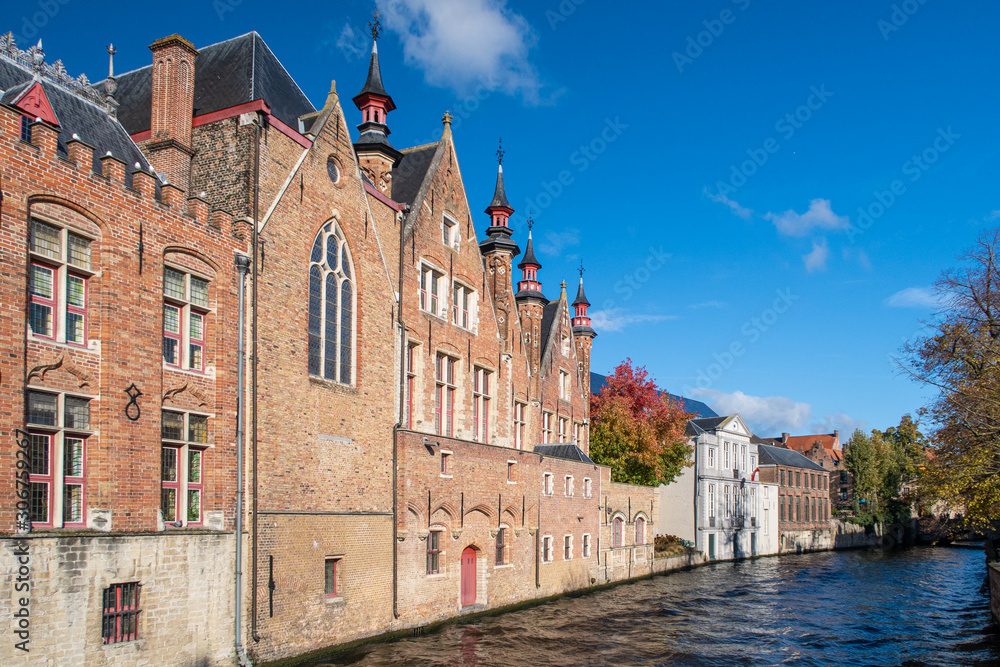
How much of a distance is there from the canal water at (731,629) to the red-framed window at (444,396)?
6405 millimetres

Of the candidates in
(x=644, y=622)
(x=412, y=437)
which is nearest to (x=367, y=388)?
(x=412, y=437)

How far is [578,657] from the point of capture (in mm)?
21922

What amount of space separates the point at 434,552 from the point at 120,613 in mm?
11302

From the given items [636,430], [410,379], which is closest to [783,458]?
[636,430]

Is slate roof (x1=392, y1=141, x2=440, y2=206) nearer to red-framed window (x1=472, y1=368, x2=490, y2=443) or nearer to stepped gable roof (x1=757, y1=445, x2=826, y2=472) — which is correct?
red-framed window (x1=472, y1=368, x2=490, y2=443)

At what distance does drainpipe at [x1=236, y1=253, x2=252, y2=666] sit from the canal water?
2.58m

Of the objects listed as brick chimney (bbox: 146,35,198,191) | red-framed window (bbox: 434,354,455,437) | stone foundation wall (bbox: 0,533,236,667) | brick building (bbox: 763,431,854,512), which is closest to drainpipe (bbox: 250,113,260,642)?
stone foundation wall (bbox: 0,533,236,667)

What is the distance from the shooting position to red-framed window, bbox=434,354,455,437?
27.0 meters

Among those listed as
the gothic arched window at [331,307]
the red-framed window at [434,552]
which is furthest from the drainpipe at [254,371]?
the red-framed window at [434,552]

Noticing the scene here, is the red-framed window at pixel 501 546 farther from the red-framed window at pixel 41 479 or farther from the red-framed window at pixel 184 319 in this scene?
the red-framed window at pixel 41 479

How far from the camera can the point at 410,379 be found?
25.5 metres

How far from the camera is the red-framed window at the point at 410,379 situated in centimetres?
2498

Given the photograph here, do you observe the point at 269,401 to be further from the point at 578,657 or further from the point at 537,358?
the point at 537,358

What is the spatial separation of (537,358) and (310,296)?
17658 millimetres
